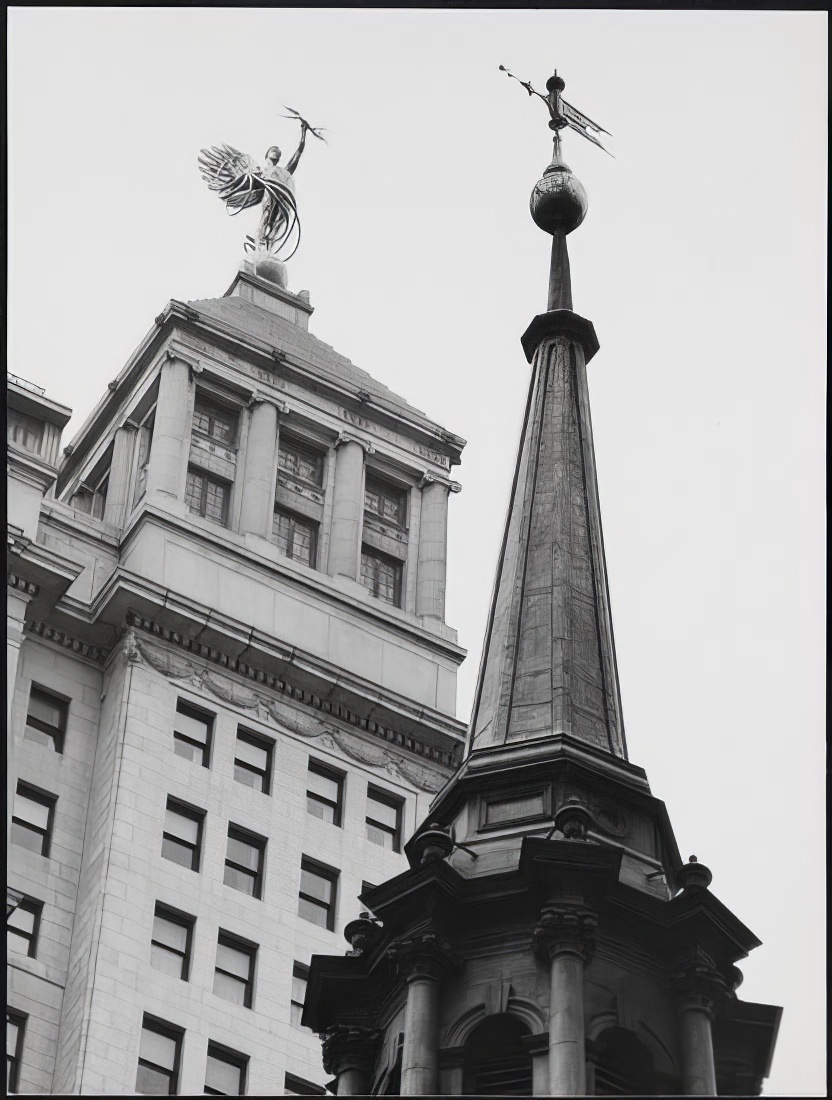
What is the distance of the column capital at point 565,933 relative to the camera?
34.6 metres

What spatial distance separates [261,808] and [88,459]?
21218mm

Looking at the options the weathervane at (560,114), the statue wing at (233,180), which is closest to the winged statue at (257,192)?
the statue wing at (233,180)

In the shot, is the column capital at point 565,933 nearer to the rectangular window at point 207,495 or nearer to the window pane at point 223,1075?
the window pane at point 223,1075

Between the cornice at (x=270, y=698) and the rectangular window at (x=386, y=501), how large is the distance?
12306 millimetres

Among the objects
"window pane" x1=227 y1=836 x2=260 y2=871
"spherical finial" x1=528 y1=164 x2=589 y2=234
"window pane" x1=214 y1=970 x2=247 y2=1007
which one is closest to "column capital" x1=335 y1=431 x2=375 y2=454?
"window pane" x1=227 y1=836 x2=260 y2=871

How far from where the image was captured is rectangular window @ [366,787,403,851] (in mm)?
84250

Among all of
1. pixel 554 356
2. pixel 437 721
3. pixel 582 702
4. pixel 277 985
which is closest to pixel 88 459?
pixel 437 721

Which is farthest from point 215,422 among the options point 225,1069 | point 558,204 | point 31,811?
point 558,204

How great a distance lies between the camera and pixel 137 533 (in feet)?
284

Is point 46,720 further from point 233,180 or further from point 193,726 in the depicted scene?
point 233,180

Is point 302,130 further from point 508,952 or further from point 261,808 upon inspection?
point 508,952

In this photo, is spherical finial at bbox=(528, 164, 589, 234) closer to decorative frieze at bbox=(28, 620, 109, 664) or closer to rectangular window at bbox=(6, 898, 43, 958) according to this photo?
rectangular window at bbox=(6, 898, 43, 958)

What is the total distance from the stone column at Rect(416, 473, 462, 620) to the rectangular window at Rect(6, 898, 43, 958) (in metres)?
21.4

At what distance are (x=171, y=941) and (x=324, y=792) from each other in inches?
374
